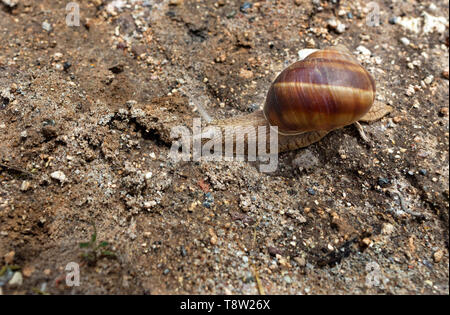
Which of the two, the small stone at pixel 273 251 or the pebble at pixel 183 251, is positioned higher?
the pebble at pixel 183 251

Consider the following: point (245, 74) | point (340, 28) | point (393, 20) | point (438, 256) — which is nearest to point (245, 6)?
point (245, 74)

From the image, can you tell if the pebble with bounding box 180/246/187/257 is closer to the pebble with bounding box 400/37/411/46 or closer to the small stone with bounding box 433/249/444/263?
the small stone with bounding box 433/249/444/263

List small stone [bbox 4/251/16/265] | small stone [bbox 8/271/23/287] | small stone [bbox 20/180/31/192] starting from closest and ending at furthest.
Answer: small stone [bbox 8/271/23/287]
small stone [bbox 4/251/16/265]
small stone [bbox 20/180/31/192]

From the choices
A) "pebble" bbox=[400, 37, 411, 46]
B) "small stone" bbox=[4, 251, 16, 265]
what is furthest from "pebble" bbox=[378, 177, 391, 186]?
"small stone" bbox=[4, 251, 16, 265]

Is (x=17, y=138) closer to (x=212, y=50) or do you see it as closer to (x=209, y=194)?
(x=209, y=194)

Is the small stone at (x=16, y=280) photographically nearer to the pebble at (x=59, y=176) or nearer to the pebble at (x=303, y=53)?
the pebble at (x=59, y=176)

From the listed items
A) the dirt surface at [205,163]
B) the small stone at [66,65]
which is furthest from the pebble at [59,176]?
the small stone at [66,65]

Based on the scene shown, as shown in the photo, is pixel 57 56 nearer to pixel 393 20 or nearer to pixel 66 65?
pixel 66 65
